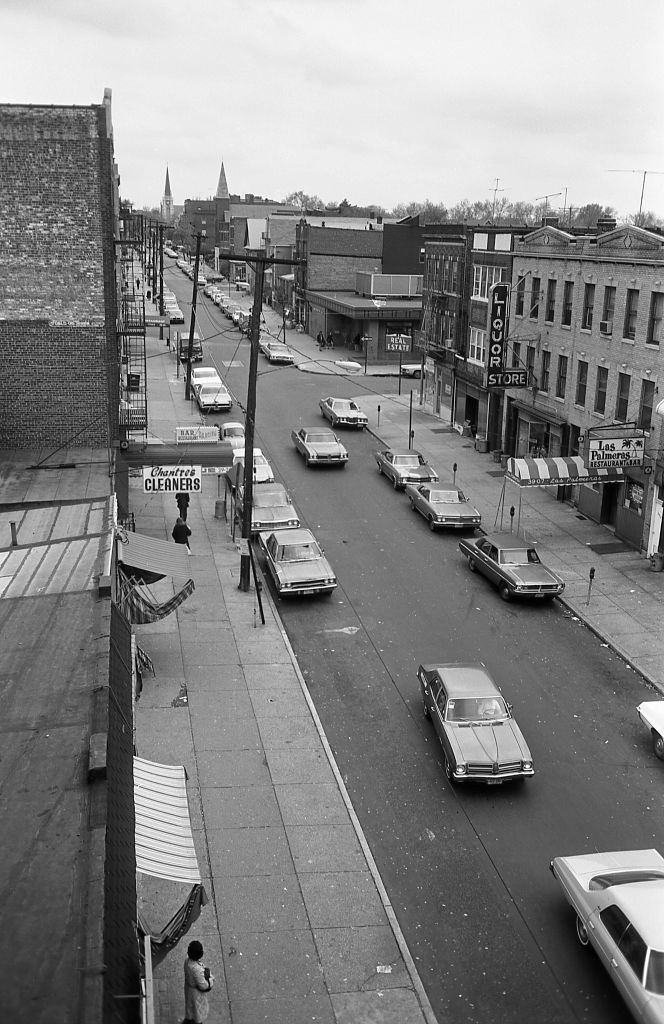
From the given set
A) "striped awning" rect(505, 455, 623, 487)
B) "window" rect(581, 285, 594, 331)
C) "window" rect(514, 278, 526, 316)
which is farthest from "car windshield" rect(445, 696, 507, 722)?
"window" rect(514, 278, 526, 316)

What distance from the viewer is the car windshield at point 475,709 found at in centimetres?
1616

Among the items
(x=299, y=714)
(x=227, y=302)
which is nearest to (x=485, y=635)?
(x=299, y=714)

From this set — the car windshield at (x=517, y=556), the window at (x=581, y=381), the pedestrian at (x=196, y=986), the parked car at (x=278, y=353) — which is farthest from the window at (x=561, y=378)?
the parked car at (x=278, y=353)

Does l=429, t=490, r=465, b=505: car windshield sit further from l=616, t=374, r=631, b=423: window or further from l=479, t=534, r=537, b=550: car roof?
l=616, t=374, r=631, b=423: window

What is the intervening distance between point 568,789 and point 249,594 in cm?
1082

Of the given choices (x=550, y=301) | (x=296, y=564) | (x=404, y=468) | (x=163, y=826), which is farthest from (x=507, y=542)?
(x=163, y=826)

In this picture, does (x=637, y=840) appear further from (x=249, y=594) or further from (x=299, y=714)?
(x=249, y=594)

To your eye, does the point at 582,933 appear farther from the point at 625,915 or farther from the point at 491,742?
the point at 491,742

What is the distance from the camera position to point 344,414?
44.2 meters

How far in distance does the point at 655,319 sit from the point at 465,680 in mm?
15603

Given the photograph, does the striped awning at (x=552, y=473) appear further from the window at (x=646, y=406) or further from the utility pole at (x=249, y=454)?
the utility pole at (x=249, y=454)

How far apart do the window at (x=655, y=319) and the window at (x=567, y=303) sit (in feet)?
17.9

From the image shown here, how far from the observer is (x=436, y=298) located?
47094 mm

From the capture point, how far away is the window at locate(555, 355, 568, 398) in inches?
1320
